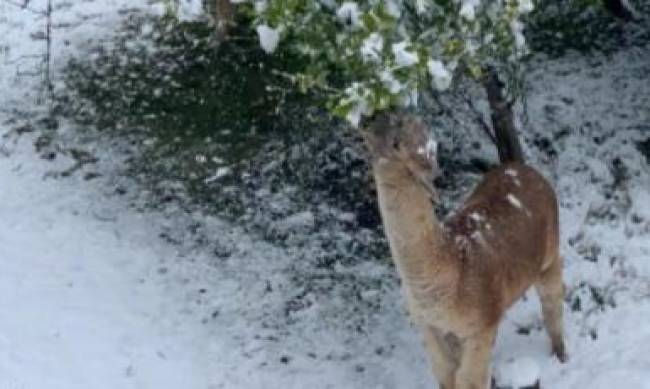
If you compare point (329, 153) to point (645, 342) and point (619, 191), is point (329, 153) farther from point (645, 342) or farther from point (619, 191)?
point (645, 342)

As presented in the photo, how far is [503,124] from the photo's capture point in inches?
337

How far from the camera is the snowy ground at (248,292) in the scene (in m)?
7.25

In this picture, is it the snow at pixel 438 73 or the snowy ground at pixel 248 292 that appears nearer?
the snow at pixel 438 73

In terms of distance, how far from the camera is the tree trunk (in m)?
8.46

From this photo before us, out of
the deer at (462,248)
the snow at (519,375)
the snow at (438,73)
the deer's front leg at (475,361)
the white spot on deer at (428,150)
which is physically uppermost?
the snow at (438,73)

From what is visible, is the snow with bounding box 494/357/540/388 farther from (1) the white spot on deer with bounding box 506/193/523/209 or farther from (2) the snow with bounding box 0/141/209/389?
(2) the snow with bounding box 0/141/209/389

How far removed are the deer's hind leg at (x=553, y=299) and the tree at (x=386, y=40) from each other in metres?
1.36

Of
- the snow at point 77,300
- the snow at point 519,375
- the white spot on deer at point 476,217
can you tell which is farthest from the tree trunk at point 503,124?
the snow at point 77,300

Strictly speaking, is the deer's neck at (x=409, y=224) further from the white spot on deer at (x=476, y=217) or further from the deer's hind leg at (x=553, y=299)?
the deer's hind leg at (x=553, y=299)

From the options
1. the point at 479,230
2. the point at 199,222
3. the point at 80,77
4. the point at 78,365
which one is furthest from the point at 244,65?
the point at 479,230

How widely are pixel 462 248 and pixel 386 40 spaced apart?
4.72 feet

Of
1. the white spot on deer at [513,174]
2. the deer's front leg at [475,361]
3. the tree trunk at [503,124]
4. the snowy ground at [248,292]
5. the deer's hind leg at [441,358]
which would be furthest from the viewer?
the tree trunk at [503,124]

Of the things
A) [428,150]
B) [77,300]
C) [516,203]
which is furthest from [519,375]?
[77,300]

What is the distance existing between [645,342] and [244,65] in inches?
206
